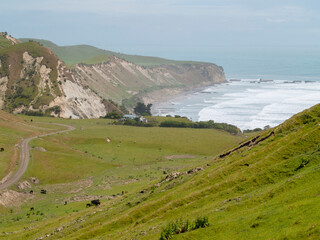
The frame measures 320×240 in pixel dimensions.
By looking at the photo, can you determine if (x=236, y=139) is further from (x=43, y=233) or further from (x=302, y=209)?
(x=302, y=209)

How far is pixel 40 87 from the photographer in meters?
176

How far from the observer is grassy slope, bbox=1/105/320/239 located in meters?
22.9

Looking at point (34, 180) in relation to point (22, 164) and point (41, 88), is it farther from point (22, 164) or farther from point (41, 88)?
point (41, 88)

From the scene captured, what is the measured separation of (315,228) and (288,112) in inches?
6778

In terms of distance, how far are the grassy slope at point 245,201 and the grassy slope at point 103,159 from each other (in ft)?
42.2

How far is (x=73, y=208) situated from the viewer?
56.7 metres

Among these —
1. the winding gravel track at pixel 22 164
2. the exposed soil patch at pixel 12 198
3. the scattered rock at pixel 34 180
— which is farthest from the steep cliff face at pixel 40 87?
the exposed soil patch at pixel 12 198

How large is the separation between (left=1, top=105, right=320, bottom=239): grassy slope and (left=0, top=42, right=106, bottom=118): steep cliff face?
127m

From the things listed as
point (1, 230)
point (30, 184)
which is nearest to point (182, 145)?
point (30, 184)

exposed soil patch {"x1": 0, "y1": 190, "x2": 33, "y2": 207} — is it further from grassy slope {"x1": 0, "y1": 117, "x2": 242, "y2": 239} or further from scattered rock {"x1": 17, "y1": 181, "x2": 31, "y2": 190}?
scattered rock {"x1": 17, "y1": 181, "x2": 31, "y2": 190}

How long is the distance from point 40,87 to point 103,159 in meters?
91.7

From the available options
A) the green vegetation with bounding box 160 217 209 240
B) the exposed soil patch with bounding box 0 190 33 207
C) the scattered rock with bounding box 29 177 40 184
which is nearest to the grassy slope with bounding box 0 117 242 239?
the scattered rock with bounding box 29 177 40 184

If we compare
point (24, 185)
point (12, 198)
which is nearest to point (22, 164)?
point (24, 185)

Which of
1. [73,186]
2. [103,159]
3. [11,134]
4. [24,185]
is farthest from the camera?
[11,134]
